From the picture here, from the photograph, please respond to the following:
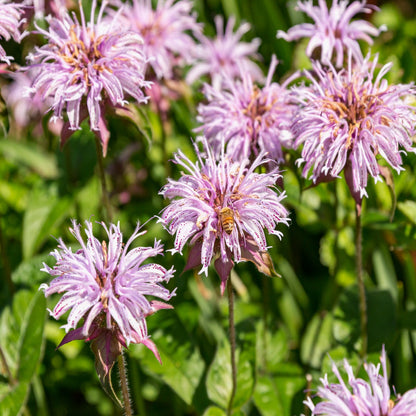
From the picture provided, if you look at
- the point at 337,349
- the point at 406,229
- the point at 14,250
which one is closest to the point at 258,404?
the point at 337,349

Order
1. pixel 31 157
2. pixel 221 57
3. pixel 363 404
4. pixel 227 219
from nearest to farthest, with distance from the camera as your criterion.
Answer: pixel 363 404 → pixel 227 219 → pixel 221 57 → pixel 31 157

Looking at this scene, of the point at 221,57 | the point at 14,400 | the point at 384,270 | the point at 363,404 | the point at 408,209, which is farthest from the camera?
the point at 221,57

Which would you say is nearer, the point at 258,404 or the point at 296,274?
the point at 258,404

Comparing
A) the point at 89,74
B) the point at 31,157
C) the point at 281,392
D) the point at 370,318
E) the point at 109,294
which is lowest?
the point at 281,392

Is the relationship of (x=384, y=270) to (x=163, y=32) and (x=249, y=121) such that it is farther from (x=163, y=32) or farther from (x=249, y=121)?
(x=163, y=32)

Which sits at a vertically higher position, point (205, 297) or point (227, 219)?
point (227, 219)

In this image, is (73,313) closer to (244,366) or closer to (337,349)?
(244,366)

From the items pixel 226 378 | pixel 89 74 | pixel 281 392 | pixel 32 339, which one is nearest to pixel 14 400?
pixel 32 339
